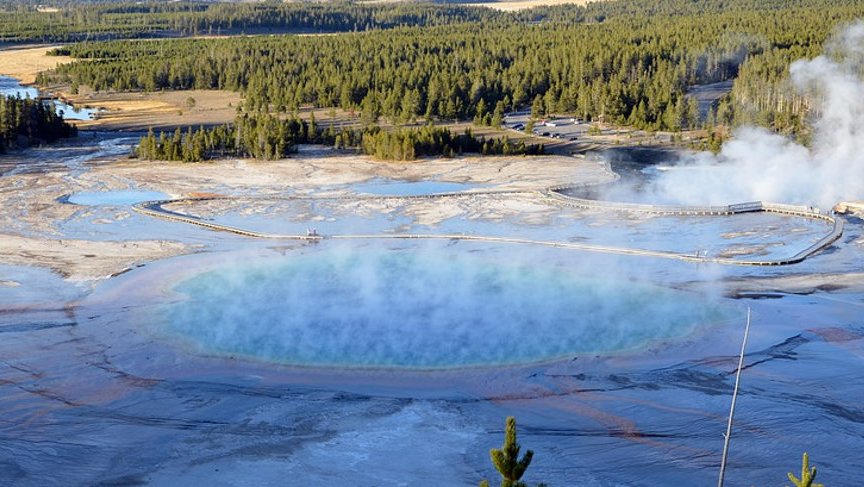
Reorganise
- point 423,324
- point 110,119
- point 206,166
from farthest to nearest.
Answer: point 110,119
point 206,166
point 423,324

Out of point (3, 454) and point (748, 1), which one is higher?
point (748, 1)

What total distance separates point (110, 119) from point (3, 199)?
19.2 m

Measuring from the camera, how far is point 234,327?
2047 centimetres

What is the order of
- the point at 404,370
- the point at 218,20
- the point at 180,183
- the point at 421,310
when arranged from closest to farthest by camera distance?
the point at 404,370, the point at 421,310, the point at 180,183, the point at 218,20

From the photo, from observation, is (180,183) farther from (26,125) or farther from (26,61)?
(26,61)

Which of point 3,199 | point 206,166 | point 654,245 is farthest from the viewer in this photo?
point 206,166

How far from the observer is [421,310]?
2125cm

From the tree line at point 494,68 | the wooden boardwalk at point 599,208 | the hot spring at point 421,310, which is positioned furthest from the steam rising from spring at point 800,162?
the hot spring at point 421,310

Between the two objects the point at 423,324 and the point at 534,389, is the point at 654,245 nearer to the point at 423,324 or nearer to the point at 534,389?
Result: the point at 423,324

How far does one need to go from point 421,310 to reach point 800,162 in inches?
759

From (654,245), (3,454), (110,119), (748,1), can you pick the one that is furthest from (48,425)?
(748,1)

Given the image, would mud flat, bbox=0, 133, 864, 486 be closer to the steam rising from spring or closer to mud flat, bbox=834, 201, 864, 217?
mud flat, bbox=834, 201, 864, 217

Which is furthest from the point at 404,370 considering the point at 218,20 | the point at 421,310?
the point at 218,20

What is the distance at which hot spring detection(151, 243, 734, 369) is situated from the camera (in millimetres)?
19125
